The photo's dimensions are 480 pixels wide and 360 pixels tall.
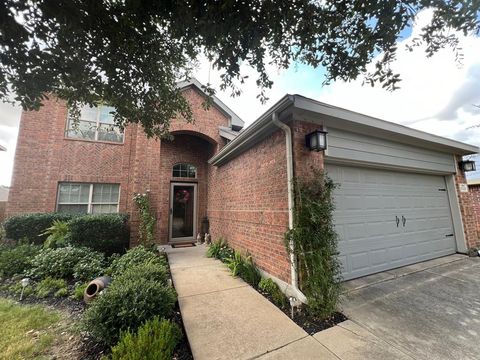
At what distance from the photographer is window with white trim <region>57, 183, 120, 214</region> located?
7.43 metres

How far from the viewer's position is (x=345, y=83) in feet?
9.71

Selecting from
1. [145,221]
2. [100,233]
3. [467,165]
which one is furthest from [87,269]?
[467,165]

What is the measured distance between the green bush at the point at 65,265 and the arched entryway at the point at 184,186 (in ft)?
11.3

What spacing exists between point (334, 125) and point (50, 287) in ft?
20.1

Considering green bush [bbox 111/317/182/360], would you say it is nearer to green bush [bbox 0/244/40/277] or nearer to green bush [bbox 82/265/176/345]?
green bush [bbox 82/265/176/345]

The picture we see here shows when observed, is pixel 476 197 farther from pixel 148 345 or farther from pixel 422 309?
pixel 148 345

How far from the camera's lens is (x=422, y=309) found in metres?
2.91

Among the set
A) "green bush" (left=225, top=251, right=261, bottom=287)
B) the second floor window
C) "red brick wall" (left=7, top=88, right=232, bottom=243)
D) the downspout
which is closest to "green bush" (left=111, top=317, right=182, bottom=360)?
the downspout

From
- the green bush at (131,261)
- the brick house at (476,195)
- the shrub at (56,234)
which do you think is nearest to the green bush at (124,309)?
the green bush at (131,261)

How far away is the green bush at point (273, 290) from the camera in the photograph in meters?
3.18

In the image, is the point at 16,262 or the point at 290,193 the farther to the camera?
the point at 16,262

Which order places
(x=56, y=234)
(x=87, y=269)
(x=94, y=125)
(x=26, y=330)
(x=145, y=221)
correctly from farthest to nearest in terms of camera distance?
(x=94, y=125)
(x=145, y=221)
(x=56, y=234)
(x=87, y=269)
(x=26, y=330)

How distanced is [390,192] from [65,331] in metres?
6.25

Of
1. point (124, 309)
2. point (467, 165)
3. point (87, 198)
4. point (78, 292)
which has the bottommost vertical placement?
point (78, 292)
